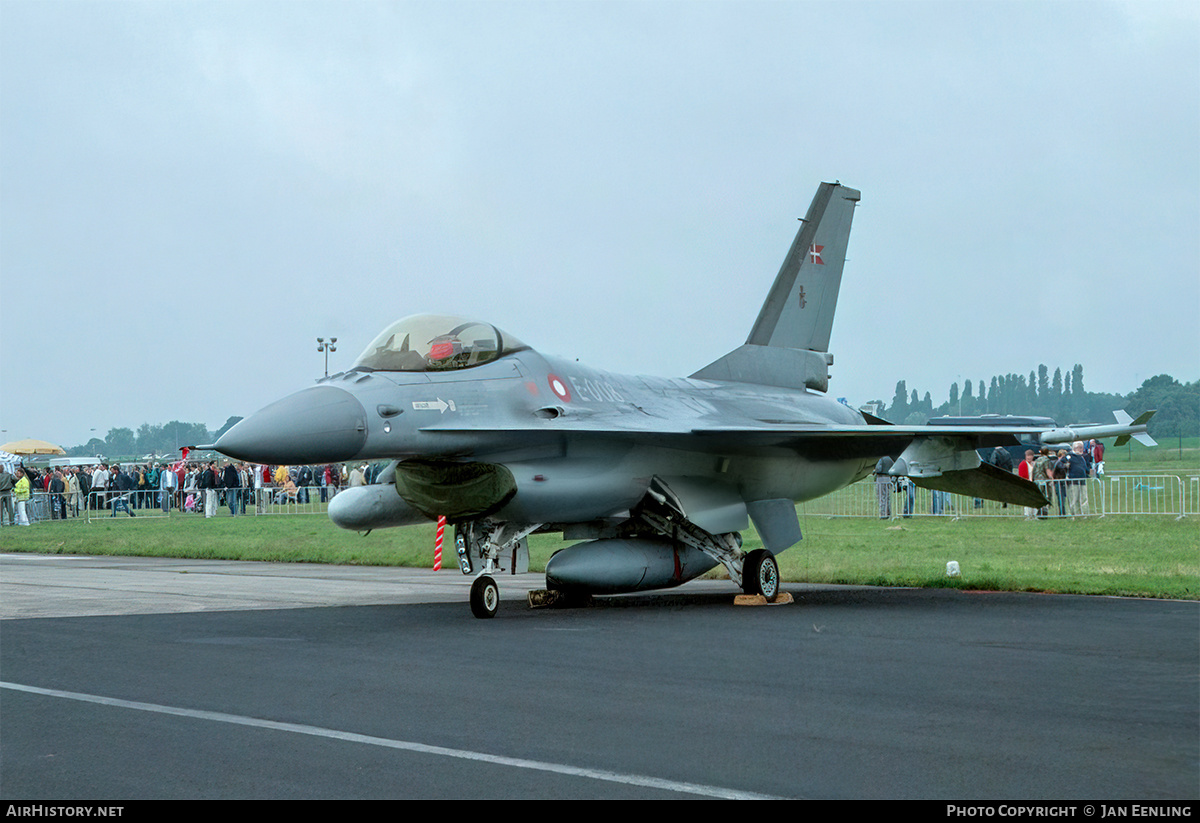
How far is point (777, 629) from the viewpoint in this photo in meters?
11.0

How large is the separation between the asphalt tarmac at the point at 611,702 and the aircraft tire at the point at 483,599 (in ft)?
0.60

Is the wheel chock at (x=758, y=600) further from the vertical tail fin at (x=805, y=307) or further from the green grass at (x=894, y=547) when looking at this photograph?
the vertical tail fin at (x=805, y=307)

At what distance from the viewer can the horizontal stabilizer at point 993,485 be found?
16234mm

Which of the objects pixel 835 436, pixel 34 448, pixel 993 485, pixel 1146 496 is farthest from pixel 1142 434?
pixel 34 448

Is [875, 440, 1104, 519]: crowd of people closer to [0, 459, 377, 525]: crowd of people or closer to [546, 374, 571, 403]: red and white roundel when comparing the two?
[546, 374, 571, 403]: red and white roundel

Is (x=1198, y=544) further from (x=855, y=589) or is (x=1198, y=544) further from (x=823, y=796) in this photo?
(x=823, y=796)

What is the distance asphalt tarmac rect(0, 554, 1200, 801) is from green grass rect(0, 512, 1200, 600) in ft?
6.64

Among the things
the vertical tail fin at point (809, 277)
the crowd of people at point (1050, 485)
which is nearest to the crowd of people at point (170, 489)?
the crowd of people at point (1050, 485)

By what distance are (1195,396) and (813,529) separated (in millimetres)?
69292

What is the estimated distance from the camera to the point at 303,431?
1080 cm

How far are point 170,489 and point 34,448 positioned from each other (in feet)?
77.2

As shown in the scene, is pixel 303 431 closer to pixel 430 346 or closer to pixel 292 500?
pixel 430 346

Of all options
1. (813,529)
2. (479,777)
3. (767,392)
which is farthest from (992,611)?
(813,529)

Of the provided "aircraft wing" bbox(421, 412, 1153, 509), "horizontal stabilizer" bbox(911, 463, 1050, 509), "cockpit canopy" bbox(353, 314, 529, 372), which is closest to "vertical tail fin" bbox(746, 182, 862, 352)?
"aircraft wing" bbox(421, 412, 1153, 509)
